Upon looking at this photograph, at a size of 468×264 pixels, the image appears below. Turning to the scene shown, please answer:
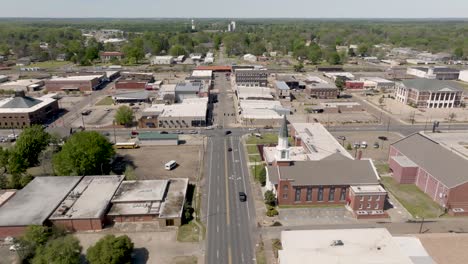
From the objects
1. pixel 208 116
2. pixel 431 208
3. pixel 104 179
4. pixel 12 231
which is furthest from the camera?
pixel 208 116

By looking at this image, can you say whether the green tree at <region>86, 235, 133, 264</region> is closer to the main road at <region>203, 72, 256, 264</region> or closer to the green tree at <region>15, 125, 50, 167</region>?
the main road at <region>203, 72, 256, 264</region>

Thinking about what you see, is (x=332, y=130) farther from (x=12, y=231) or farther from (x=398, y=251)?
(x=12, y=231)

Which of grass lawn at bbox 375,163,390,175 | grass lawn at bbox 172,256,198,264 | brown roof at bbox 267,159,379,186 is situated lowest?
grass lawn at bbox 172,256,198,264

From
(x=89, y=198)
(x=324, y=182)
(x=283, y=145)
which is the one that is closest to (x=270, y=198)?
(x=283, y=145)

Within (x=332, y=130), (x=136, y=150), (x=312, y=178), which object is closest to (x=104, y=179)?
(x=136, y=150)

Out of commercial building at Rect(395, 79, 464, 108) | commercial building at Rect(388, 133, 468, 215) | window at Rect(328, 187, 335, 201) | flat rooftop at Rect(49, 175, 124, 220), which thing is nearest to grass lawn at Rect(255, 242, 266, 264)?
window at Rect(328, 187, 335, 201)

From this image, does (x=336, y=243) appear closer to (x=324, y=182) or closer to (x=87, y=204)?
(x=324, y=182)
